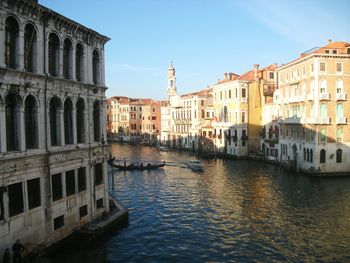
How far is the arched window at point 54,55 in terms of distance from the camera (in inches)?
596

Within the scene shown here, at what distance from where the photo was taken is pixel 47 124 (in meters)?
14.6

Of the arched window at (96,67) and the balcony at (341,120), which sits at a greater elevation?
the arched window at (96,67)

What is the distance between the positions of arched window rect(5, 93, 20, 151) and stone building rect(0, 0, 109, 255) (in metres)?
0.03

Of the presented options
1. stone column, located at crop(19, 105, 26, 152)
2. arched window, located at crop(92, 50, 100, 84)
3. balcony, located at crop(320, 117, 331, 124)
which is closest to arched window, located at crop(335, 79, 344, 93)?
balcony, located at crop(320, 117, 331, 124)

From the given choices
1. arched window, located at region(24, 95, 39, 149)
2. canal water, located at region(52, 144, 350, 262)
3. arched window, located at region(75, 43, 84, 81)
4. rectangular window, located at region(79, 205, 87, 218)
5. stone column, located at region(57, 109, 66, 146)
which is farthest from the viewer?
arched window, located at region(75, 43, 84, 81)

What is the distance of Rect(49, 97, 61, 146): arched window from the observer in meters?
15.2

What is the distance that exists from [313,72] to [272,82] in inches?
742

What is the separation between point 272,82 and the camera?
5253cm

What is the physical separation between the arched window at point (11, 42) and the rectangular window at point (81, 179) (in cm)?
572

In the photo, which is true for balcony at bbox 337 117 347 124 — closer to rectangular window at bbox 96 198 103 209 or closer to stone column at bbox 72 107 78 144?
rectangular window at bbox 96 198 103 209

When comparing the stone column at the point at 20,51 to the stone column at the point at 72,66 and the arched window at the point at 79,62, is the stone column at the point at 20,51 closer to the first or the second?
the stone column at the point at 72,66

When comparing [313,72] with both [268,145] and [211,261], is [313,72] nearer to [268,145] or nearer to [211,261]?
[268,145]

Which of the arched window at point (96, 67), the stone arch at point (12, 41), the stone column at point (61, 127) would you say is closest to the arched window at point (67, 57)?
the stone column at point (61, 127)

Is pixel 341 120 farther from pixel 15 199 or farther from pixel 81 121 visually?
pixel 15 199
